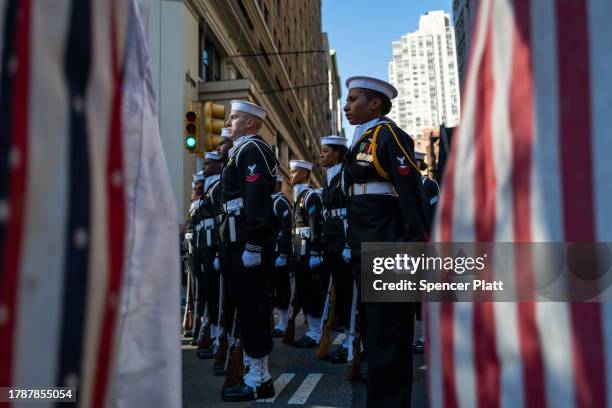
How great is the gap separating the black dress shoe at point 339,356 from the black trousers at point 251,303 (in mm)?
1518

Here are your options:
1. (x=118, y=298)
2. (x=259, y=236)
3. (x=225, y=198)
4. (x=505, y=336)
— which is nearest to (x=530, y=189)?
(x=505, y=336)

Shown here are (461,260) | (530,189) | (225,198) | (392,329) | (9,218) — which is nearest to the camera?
(9,218)

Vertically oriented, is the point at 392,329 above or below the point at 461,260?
below

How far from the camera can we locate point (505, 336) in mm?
982

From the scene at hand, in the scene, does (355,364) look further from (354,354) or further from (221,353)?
(221,353)

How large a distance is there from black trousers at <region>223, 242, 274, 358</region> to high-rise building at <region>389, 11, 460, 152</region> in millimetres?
76181

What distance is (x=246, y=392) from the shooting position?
3.62 metres

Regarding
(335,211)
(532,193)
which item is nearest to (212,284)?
(335,211)

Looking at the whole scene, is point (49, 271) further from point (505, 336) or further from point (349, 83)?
point (349, 83)

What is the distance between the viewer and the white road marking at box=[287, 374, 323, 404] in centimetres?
358

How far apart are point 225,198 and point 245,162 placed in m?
0.39

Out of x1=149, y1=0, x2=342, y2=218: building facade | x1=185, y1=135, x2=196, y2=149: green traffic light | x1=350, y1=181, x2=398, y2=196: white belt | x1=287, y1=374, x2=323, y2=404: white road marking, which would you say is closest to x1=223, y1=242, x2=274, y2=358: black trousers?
x1=287, y1=374, x2=323, y2=404: white road marking

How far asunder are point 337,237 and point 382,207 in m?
2.11

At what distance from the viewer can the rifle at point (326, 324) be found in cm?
532
